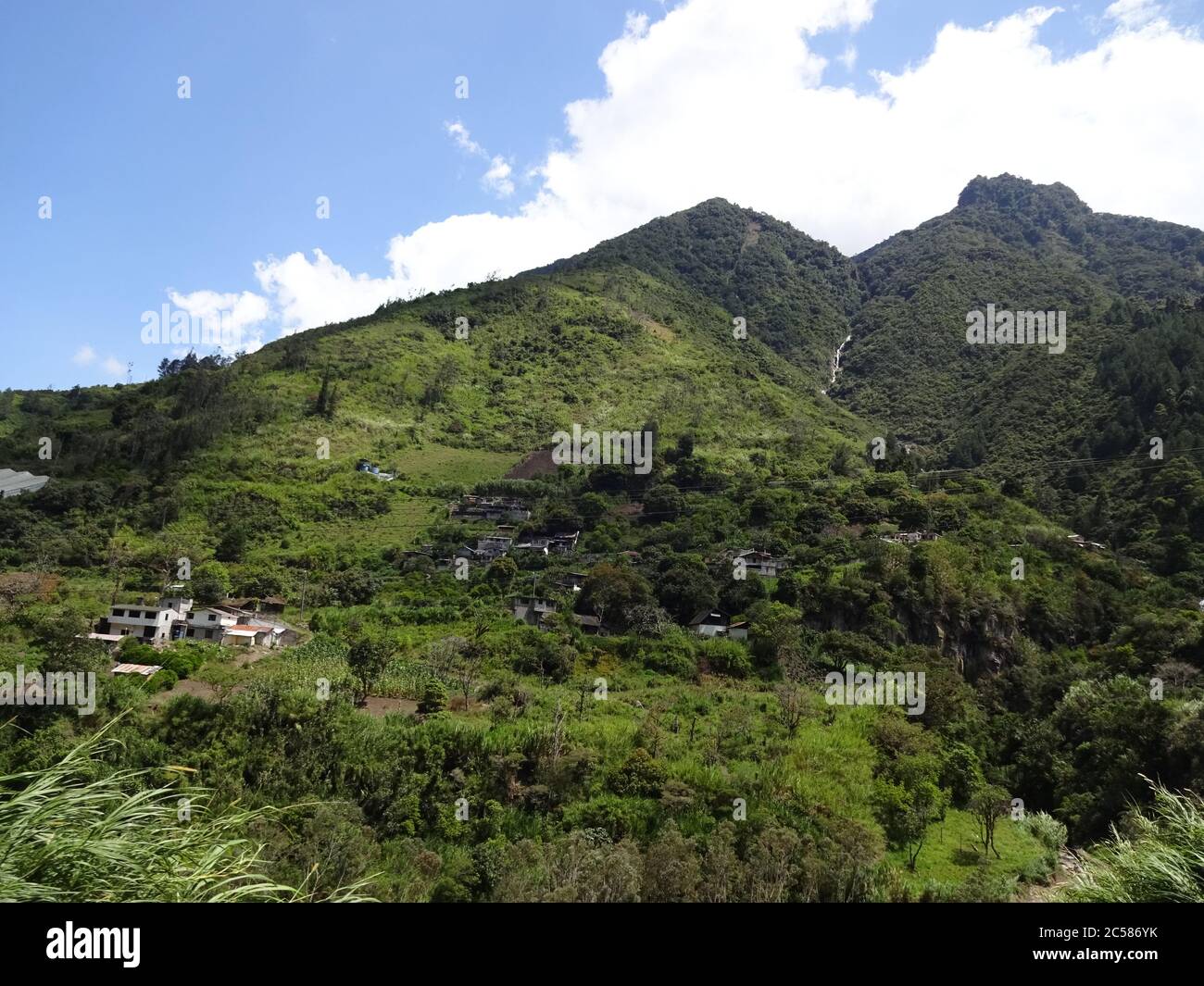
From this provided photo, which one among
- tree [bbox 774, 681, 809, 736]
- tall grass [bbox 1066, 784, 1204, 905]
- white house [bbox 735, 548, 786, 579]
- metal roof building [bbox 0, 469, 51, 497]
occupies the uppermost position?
metal roof building [bbox 0, 469, 51, 497]

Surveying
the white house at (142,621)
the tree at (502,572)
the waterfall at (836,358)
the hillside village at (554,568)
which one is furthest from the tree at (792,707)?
the waterfall at (836,358)

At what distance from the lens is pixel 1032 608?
1505 inches

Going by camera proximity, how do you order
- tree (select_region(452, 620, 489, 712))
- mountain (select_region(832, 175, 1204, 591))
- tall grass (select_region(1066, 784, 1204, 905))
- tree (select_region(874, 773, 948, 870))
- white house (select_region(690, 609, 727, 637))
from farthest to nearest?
mountain (select_region(832, 175, 1204, 591))
white house (select_region(690, 609, 727, 637))
tree (select_region(452, 620, 489, 712))
tree (select_region(874, 773, 948, 870))
tall grass (select_region(1066, 784, 1204, 905))

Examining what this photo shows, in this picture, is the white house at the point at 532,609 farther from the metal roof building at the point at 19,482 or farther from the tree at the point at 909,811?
the metal roof building at the point at 19,482

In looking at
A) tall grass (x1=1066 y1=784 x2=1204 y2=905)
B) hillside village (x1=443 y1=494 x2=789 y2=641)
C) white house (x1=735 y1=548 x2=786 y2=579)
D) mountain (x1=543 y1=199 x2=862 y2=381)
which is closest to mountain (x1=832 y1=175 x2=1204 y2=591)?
mountain (x1=543 y1=199 x2=862 y2=381)

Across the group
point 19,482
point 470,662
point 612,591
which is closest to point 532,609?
point 612,591

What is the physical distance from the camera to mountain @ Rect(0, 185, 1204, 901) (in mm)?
19062

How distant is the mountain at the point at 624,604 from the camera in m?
19.1

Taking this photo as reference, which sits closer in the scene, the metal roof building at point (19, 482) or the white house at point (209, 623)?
the white house at point (209, 623)

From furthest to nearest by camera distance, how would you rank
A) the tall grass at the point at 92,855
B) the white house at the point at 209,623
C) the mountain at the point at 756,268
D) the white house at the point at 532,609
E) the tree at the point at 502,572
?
1. the mountain at the point at 756,268
2. the tree at the point at 502,572
3. the white house at the point at 532,609
4. the white house at the point at 209,623
5. the tall grass at the point at 92,855

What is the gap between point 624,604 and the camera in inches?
1425

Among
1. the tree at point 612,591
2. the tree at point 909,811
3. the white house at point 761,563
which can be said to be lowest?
the tree at point 909,811

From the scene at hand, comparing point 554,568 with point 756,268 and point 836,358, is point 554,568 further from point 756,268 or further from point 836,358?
point 756,268

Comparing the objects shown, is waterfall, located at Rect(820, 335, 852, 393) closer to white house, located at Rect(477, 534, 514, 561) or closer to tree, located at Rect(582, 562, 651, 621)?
white house, located at Rect(477, 534, 514, 561)
